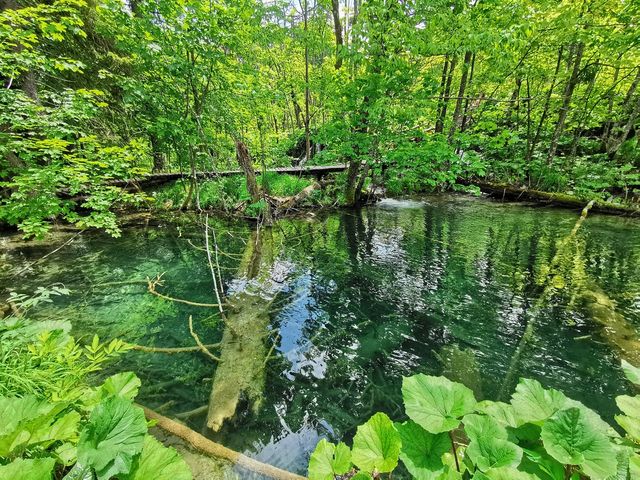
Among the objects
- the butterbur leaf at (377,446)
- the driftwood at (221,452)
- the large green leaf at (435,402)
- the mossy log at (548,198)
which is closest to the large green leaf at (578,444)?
the large green leaf at (435,402)

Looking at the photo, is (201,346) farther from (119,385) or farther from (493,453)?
(493,453)

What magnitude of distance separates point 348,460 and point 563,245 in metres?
7.88

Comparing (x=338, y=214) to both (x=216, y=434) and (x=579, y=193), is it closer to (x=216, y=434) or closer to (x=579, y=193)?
(x=216, y=434)

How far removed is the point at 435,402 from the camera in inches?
43.9

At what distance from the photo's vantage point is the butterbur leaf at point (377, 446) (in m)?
0.96

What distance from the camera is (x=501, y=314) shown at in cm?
400

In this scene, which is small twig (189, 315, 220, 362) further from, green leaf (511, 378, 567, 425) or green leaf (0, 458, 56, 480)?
green leaf (511, 378, 567, 425)

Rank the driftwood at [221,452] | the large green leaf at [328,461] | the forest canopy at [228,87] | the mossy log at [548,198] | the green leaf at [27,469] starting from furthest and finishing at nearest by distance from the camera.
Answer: the mossy log at [548,198], the forest canopy at [228,87], the driftwood at [221,452], the large green leaf at [328,461], the green leaf at [27,469]

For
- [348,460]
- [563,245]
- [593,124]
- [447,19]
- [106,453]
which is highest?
[447,19]

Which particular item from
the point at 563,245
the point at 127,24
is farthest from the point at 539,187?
the point at 127,24

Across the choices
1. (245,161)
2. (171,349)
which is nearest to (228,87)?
(245,161)

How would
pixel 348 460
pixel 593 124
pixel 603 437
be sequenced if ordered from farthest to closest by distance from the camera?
1. pixel 593 124
2. pixel 348 460
3. pixel 603 437

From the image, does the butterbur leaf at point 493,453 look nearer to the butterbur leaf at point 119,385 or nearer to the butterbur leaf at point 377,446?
the butterbur leaf at point 377,446

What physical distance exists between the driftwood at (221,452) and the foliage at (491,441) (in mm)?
855
